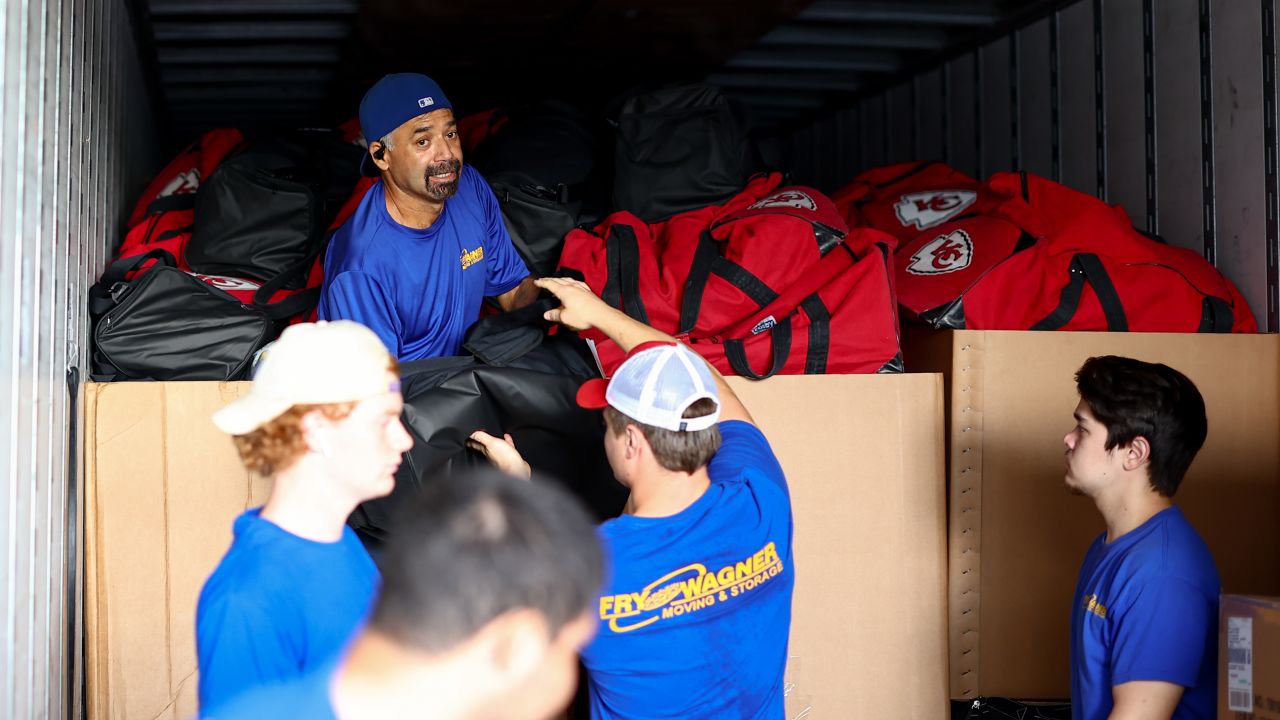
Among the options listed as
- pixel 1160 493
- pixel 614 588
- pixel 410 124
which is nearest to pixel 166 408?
pixel 410 124

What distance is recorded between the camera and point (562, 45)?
14.7 ft

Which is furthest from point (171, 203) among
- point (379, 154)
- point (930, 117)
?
point (930, 117)

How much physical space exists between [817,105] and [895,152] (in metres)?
0.66

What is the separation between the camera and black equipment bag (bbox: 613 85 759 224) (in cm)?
366

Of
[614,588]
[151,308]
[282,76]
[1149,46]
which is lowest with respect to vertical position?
[614,588]

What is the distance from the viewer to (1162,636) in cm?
233

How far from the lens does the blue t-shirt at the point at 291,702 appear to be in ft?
3.68

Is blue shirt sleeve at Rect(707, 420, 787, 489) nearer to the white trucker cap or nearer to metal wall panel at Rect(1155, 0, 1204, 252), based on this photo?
the white trucker cap

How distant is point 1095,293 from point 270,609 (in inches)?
106

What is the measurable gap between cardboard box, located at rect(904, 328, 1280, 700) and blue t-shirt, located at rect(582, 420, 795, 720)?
1128 millimetres

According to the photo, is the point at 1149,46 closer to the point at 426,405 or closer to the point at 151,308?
the point at 426,405

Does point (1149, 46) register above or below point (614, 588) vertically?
above

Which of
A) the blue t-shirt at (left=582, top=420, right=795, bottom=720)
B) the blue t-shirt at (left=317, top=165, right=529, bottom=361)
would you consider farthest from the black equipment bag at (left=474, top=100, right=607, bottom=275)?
the blue t-shirt at (left=582, top=420, right=795, bottom=720)

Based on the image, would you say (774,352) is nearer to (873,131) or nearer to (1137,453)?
(1137,453)
